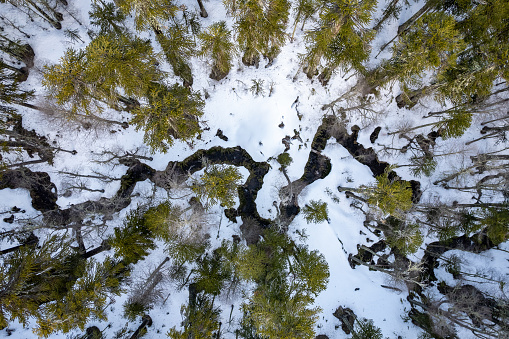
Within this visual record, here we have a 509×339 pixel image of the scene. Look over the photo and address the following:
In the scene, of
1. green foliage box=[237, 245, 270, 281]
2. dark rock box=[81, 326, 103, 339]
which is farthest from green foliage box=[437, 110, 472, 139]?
dark rock box=[81, 326, 103, 339]

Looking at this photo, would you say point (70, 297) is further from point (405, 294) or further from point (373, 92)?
point (373, 92)

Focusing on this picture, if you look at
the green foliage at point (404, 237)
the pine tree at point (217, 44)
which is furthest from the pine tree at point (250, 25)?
the green foliage at point (404, 237)

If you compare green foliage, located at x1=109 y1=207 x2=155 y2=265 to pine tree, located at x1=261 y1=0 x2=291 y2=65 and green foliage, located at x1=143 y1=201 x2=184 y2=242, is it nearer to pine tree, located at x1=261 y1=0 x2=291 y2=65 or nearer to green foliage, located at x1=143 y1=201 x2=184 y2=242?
green foliage, located at x1=143 y1=201 x2=184 y2=242

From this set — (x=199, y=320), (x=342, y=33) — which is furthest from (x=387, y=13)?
(x=199, y=320)

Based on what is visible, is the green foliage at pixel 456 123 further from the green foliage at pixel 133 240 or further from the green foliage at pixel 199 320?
the green foliage at pixel 133 240

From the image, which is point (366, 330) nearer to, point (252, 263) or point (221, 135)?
point (252, 263)
